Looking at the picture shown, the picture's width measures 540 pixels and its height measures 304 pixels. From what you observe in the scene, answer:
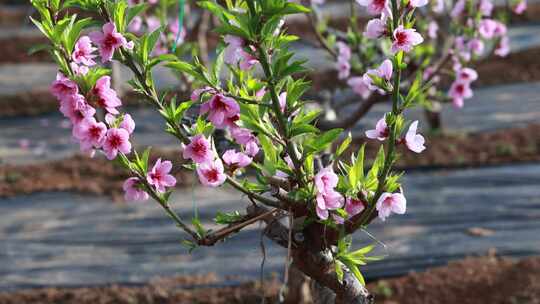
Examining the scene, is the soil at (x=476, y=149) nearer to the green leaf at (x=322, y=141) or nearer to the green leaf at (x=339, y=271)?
the green leaf at (x=339, y=271)

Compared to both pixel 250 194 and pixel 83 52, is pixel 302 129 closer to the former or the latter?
pixel 250 194

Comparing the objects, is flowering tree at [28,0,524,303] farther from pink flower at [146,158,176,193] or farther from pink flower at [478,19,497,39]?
pink flower at [478,19,497,39]

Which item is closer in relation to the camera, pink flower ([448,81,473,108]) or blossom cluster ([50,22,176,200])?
blossom cluster ([50,22,176,200])

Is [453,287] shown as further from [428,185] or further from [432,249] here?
[428,185]

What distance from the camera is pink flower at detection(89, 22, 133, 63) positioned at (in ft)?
6.03

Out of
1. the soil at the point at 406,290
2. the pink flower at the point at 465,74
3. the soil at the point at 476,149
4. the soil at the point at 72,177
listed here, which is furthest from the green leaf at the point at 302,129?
the soil at the point at 476,149

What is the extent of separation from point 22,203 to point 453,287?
10.2 ft

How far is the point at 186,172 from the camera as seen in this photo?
20.8 feet

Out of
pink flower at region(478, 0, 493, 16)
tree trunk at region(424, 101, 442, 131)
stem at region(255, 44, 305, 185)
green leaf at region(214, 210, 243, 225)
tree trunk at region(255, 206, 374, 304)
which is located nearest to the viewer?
stem at region(255, 44, 305, 185)

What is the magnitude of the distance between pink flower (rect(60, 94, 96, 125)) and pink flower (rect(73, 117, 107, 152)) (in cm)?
1

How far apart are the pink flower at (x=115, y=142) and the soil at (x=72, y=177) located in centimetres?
389

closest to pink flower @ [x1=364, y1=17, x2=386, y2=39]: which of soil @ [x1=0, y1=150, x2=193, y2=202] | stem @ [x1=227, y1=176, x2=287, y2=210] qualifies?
stem @ [x1=227, y1=176, x2=287, y2=210]

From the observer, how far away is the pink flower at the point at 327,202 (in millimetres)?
1889

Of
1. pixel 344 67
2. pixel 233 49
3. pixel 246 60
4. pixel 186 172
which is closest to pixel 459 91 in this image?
pixel 344 67
